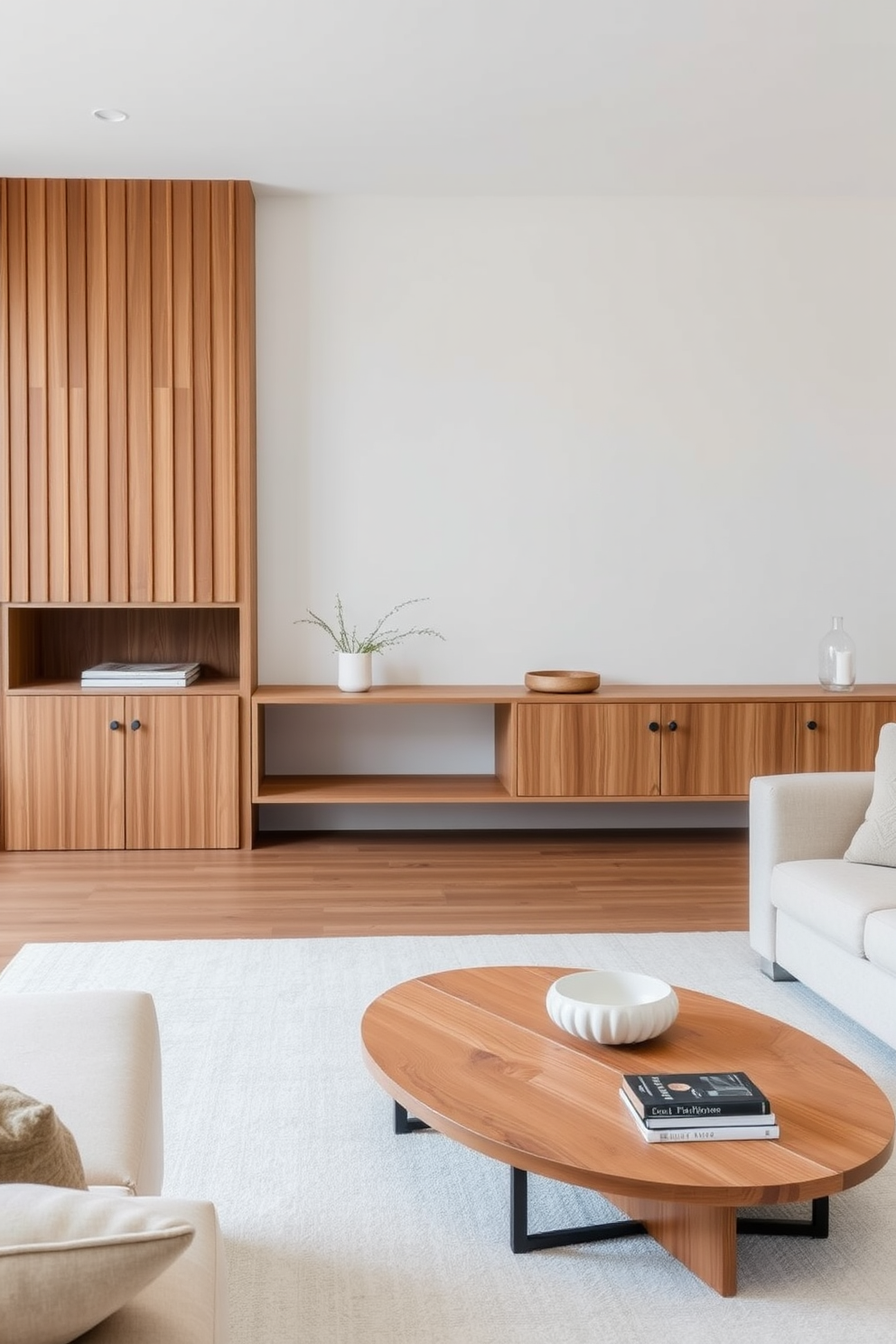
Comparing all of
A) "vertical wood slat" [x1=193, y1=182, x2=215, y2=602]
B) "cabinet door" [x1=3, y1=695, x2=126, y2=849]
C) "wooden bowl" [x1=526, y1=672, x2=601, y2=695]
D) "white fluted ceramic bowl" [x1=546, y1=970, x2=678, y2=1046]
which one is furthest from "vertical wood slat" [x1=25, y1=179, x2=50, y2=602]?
"white fluted ceramic bowl" [x1=546, y1=970, x2=678, y2=1046]

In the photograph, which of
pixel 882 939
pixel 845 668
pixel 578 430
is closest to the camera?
pixel 882 939

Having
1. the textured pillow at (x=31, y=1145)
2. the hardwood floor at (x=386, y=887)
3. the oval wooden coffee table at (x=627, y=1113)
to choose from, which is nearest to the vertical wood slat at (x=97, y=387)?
the hardwood floor at (x=386, y=887)

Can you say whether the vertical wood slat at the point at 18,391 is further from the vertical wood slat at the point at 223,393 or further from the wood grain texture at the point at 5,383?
the vertical wood slat at the point at 223,393

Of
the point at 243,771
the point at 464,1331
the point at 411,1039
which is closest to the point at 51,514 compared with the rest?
the point at 243,771

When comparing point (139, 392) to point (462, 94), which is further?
point (139, 392)

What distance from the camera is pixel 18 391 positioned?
15.8ft

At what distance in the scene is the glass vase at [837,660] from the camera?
199 inches

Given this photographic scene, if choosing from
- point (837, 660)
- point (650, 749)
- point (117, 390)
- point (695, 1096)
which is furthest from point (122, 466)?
point (695, 1096)

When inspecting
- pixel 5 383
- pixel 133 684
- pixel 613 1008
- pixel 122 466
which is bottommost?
pixel 613 1008

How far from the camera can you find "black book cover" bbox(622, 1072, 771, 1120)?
6.22 feet

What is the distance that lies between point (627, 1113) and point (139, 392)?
12.3 ft

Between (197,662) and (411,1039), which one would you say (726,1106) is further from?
(197,662)

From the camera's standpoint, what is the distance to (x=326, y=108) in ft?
13.6

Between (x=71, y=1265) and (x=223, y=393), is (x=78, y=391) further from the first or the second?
(x=71, y=1265)
